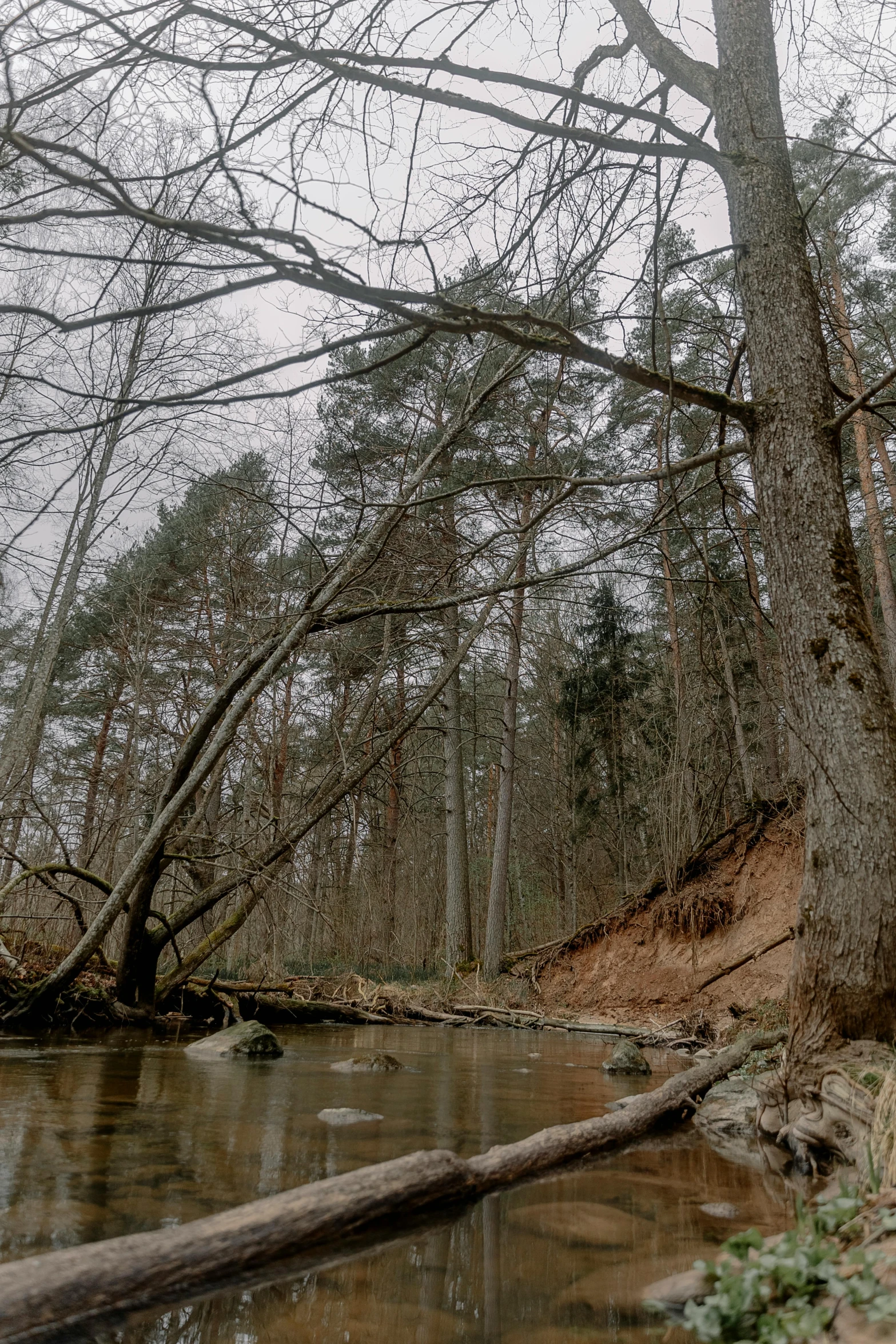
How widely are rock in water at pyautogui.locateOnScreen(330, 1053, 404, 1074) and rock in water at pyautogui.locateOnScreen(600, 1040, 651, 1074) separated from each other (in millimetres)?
1543

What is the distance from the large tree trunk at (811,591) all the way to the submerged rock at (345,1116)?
2.00 m

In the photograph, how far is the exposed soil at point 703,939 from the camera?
8.80 metres

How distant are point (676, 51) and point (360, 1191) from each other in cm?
592

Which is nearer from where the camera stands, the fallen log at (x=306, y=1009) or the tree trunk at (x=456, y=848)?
the fallen log at (x=306, y=1009)

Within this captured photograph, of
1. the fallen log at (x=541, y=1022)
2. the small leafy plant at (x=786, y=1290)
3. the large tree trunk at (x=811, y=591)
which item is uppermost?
the large tree trunk at (x=811, y=591)

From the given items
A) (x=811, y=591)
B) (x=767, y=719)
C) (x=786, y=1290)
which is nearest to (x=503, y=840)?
(x=767, y=719)

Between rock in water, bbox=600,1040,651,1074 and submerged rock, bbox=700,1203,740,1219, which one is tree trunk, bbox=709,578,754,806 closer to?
rock in water, bbox=600,1040,651,1074

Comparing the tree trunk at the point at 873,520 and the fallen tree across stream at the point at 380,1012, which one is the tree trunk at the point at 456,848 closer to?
the fallen tree across stream at the point at 380,1012

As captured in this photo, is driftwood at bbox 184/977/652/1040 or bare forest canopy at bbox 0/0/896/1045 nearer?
bare forest canopy at bbox 0/0/896/1045

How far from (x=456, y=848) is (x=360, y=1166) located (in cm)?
1324

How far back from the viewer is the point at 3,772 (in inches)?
438

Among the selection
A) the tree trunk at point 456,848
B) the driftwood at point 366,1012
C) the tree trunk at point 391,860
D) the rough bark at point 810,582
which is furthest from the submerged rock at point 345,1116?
the tree trunk at point 391,860

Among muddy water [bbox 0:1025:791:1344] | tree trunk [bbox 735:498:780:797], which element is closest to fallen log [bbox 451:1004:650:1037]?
muddy water [bbox 0:1025:791:1344]

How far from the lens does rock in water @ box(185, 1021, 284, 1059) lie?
5.82m
